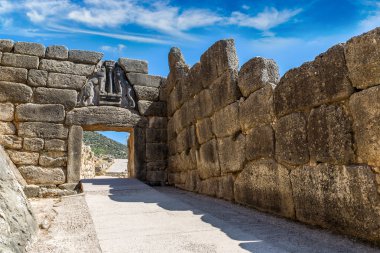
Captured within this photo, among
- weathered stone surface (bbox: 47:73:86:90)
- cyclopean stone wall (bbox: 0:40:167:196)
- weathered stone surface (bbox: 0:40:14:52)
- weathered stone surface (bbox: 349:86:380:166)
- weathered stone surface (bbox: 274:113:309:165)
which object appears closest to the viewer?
weathered stone surface (bbox: 349:86:380:166)

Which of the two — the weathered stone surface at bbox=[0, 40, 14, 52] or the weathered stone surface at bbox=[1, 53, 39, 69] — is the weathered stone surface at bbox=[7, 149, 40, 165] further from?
the weathered stone surface at bbox=[0, 40, 14, 52]

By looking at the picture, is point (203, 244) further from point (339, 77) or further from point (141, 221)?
point (339, 77)

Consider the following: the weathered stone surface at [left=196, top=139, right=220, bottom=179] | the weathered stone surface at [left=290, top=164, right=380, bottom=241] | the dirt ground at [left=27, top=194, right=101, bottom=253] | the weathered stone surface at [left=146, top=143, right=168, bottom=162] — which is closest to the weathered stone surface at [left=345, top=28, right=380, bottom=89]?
the weathered stone surface at [left=290, top=164, right=380, bottom=241]

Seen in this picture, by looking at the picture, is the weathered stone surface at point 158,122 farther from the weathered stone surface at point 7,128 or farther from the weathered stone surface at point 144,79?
the weathered stone surface at point 7,128

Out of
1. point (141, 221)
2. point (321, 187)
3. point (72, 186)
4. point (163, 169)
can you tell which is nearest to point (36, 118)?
point (72, 186)

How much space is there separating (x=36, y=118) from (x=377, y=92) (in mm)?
6702

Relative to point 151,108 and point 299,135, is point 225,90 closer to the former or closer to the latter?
point 299,135

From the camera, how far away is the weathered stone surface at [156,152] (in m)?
8.05

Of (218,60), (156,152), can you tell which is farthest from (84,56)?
(218,60)

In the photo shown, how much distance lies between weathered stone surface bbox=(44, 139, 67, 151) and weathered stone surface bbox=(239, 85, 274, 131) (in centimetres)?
446

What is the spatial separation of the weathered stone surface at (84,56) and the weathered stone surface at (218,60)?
10.5 ft

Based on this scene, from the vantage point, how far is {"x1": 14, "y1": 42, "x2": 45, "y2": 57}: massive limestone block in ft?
23.6

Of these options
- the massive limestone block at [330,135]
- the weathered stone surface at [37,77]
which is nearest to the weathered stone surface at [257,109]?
the massive limestone block at [330,135]

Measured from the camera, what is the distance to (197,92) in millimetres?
6227
